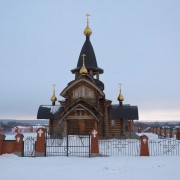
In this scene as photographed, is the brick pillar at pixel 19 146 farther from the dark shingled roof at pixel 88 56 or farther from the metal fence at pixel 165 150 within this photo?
the dark shingled roof at pixel 88 56

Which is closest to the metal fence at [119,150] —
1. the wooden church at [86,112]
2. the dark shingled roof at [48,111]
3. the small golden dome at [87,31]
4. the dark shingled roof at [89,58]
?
the wooden church at [86,112]

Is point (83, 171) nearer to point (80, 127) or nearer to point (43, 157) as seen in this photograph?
point (43, 157)

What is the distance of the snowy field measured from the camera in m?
8.06

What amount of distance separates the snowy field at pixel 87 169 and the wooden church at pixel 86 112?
35.3ft

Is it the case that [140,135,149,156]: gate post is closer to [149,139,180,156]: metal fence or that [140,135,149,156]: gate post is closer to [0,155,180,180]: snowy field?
[149,139,180,156]: metal fence

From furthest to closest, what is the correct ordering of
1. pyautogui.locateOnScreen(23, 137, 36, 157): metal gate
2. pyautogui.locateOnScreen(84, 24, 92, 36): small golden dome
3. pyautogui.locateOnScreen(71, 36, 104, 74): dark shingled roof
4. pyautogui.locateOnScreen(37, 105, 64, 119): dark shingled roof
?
pyautogui.locateOnScreen(84, 24, 92, 36): small golden dome < pyautogui.locateOnScreen(71, 36, 104, 74): dark shingled roof < pyautogui.locateOnScreen(37, 105, 64, 119): dark shingled roof < pyautogui.locateOnScreen(23, 137, 36, 157): metal gate

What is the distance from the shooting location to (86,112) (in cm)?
2236

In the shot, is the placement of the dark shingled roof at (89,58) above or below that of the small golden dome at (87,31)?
below

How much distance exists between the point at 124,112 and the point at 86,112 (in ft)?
14.3

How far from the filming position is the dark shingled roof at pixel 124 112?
2450cm

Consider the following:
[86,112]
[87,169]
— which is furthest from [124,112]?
[87,169]

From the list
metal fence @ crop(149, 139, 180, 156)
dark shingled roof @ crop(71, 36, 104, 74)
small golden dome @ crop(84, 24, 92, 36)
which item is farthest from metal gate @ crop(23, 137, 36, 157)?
small golden dome @ crop(84, 24, 92, 36)

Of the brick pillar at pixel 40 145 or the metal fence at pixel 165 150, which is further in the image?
the metal fence at pixel 165 150

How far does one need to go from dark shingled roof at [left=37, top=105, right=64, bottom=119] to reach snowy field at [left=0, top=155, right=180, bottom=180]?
45.9ft
